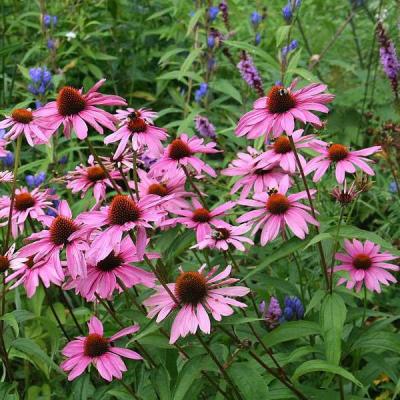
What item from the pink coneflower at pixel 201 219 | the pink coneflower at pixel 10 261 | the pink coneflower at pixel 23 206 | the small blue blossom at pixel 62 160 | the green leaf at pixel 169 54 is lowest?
the small blue blossom at pixel 62 160

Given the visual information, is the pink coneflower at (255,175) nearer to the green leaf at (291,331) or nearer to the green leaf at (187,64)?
Result: the green leaf at (291,331)

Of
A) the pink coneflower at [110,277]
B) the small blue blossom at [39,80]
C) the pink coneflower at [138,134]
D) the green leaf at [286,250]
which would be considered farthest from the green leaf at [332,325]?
the small blue blossom at [39,80]

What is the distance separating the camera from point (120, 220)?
4.23 feet

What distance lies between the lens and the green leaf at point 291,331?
1.42 meters

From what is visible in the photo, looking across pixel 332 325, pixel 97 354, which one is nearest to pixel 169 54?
pixel 97 354

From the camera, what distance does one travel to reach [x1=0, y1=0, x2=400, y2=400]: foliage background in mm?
1478

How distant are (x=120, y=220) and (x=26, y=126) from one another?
15.8 inches

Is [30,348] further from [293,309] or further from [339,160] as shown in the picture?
[339,160]

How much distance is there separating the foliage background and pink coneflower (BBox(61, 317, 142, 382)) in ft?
0.16

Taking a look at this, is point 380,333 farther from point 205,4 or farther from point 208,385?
point 205,4

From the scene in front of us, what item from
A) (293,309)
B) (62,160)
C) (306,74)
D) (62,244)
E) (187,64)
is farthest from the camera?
(187,64)

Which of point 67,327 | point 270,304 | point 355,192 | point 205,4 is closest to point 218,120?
point 205,4

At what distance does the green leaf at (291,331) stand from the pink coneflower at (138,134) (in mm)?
462

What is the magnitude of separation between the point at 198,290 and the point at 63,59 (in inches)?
119
